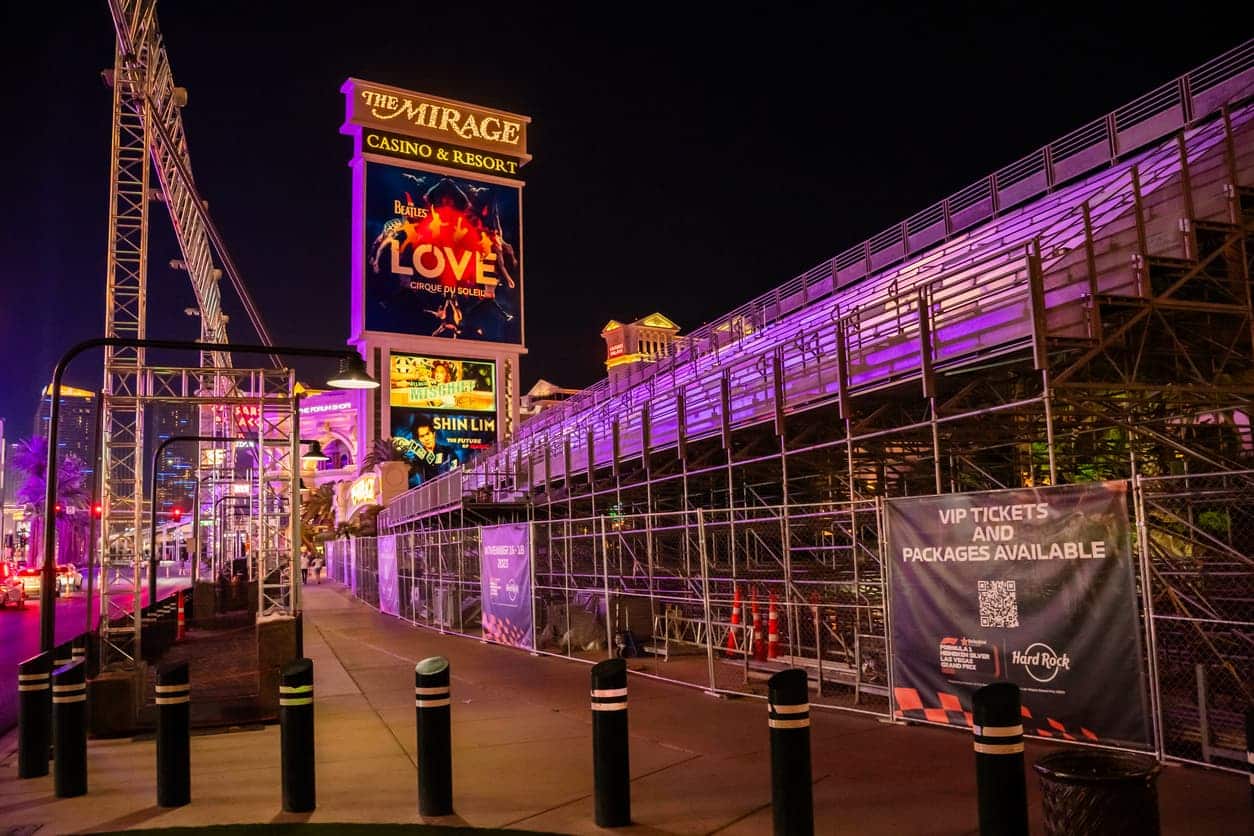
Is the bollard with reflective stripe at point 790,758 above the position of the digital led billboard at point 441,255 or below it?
below

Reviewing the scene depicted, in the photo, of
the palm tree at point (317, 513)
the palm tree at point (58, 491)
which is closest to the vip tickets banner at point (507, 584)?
the palm tree at point (317, 513)

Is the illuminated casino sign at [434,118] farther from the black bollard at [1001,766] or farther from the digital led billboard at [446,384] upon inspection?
the black bollard at [1001,766]

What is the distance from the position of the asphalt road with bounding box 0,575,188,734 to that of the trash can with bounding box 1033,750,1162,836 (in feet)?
42.1

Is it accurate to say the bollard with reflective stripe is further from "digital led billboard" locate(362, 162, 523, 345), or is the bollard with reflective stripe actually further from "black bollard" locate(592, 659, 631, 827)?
"digital led billboard" locate(362, 162, 523, 345)

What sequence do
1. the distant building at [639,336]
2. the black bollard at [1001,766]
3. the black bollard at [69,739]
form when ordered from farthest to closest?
the distant building at [639,336] → the black bollard at [69,739] → the black bollard at [1001,766]

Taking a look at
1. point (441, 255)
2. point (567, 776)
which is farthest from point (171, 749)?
point (441, 255)

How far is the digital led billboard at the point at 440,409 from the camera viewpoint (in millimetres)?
83938

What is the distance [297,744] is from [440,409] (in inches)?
3156

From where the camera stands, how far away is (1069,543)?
8469mm

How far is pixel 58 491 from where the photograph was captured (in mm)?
90062

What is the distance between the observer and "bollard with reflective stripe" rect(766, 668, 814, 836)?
20.9ft

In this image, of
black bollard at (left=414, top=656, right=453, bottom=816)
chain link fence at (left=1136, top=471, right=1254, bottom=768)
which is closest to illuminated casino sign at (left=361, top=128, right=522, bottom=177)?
chain link fence at (left=1136, top=471, right=1254, bottom=768)

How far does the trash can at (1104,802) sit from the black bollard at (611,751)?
112 inches

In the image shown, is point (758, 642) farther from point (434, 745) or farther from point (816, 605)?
point (434, 745)
